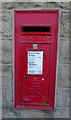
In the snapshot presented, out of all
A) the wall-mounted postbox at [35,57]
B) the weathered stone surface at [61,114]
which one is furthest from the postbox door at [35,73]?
the weathered stone surface at [61,114]

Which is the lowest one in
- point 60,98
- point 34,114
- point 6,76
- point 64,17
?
point 34,114

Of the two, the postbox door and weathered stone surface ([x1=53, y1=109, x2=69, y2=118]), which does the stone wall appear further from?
the postbox door

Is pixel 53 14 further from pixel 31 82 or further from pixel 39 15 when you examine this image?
pixel 31 82

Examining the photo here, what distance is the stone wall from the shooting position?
1808mm

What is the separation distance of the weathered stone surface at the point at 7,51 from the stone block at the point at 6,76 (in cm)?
10

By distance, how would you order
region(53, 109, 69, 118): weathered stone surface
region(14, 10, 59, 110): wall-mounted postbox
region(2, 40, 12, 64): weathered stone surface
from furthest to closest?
1. region(53, 109, 69, 118): weathered stone surface
2. region(2, 40, 12, 64): weathered stone surface
3. region(14, 10, 59, 110): wall-mounted postbox

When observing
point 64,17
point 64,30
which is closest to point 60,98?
point 64,30

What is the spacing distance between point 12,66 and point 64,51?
75 centimetres

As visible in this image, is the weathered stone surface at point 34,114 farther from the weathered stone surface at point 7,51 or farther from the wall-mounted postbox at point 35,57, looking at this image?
the weathered stone surface at point 7,51

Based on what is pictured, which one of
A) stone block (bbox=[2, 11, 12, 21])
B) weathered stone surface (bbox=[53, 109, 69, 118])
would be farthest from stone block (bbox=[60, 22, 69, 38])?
weathered stone surface (bbox=[53, 109, 69, 118])

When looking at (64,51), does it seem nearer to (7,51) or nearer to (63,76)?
(63,76)

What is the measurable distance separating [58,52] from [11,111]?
1.15 meters

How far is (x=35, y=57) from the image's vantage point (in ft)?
6.08

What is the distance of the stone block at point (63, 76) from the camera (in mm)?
1923
